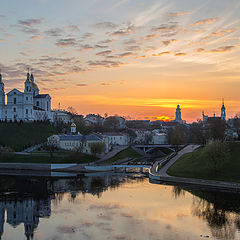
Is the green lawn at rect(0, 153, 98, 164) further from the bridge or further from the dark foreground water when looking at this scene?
the dark foreground water

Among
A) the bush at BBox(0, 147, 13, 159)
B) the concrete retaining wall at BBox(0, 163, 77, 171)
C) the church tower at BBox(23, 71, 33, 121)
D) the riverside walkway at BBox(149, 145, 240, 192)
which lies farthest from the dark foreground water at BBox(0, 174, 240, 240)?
the church tower at BBox(23, 71, 33, 121)

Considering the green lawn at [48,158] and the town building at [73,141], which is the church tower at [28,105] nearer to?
Answer: the town building at [73,141]

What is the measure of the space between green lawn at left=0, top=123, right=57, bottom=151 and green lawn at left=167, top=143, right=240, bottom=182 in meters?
40.9

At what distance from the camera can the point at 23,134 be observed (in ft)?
332

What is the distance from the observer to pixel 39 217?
129 feet

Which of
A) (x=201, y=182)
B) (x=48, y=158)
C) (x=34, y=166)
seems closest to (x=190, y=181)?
(x=201, y=182)

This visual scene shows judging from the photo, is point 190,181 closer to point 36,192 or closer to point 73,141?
point 36,192

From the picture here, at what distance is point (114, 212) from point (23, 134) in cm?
6538

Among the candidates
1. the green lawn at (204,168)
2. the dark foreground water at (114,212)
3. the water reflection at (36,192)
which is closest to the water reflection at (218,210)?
the dark foreground water at (114,212)

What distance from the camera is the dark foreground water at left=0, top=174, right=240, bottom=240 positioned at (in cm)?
3425

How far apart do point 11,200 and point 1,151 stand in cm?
3739

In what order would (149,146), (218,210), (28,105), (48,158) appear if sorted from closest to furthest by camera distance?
(218,210) → (48,158) → (149,146) → (28,105)

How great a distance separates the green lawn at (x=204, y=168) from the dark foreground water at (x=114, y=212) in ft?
20.7

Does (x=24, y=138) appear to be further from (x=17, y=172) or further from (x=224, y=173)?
(x=224, y=173)
